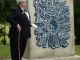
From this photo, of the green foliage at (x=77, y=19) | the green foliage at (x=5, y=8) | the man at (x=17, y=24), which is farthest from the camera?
the green foliage at (x=77, y=19)

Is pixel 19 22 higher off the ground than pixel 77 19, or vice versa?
pixel 77 19

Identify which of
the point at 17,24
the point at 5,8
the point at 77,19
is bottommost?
the point at 17,24

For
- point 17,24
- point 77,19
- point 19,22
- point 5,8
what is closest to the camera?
point 17,24

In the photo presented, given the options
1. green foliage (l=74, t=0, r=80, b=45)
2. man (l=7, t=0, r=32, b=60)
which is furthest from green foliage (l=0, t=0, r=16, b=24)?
man (l=7, t=0, r=32, b=60)

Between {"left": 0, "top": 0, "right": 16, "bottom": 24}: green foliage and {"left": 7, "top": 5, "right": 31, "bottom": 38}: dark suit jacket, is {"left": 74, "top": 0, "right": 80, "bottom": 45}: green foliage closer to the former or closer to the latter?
{"left": 0, "top": 0, "right": 16, "bottom": 24}: green foliage

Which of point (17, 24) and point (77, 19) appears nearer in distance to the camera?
point (17, 24)

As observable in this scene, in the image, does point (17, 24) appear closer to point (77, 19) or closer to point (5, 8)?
point (5, 8)

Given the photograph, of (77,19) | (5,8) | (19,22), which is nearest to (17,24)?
(19,22)

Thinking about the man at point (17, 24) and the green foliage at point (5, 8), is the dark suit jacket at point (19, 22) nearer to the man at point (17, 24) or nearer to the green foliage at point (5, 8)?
the man at point (17, 24)

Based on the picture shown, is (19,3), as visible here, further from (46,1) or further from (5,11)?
(5,11)

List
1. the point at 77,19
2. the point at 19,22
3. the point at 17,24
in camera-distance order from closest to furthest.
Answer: the point at 17,24 → the point at 19,22 → the point at 77,19

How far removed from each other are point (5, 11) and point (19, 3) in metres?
15.1

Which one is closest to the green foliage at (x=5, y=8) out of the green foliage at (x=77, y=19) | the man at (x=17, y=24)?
the green foliage at (x=77, y=19)

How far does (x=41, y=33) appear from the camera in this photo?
7457mm
